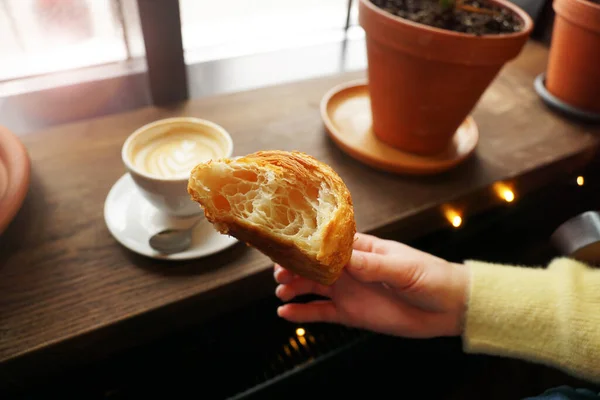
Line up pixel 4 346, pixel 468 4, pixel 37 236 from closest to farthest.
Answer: pixel 4 346 → pixel 37 236 → pixel 468 4

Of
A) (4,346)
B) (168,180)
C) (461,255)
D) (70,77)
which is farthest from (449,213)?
(70,77)

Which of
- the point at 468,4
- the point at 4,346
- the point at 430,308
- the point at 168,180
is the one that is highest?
the point at 468,4

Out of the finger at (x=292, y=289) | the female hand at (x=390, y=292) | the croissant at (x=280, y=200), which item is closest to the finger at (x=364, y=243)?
the female hand at (x=390, y=292)

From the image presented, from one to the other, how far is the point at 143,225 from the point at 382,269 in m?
0.37

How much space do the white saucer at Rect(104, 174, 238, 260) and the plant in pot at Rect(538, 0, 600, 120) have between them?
815mm

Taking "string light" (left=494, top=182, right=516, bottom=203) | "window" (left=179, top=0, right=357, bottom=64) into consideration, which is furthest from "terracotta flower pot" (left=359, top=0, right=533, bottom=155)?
"window" (left=179, top=0, right=357, bottom=64)

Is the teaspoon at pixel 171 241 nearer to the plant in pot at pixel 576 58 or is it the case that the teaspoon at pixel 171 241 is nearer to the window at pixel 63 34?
the window at pixel 63 34

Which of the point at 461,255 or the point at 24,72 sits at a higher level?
the point at 24,72

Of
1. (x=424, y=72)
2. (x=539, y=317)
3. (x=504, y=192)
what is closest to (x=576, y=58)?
(x=504, y=192)

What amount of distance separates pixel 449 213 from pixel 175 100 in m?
0.61

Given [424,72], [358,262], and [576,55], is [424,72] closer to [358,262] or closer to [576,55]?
[358,262]

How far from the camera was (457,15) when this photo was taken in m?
0.74

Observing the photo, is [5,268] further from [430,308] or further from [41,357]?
[430,308]

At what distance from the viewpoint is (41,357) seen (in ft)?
1.79
